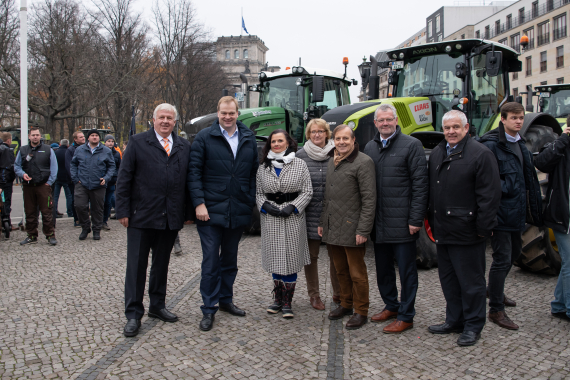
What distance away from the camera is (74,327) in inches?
170

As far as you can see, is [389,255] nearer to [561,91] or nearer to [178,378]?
[178,378]

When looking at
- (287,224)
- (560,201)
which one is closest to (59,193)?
(287,224)

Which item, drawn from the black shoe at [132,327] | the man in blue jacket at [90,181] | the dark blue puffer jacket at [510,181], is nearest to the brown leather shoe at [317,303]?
the black shoe at [132,327]

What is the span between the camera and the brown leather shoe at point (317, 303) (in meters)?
4.86

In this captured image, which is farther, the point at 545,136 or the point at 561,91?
the point at 561,91

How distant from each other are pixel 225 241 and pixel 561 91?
32.6 feet

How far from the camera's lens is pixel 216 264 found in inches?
181

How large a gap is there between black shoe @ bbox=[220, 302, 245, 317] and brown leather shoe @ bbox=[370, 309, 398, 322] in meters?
1.26

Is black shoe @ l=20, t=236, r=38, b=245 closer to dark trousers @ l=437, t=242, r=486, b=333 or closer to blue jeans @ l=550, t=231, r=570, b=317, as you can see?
dark trousers @ l=437, t=242, r=486, b=333

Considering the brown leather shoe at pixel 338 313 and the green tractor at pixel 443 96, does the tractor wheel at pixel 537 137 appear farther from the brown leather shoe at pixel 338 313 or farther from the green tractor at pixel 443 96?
the brown leather shoe at pixel 338 313

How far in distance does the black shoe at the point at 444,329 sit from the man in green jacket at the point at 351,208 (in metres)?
0.60

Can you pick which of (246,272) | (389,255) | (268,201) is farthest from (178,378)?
(246,272)

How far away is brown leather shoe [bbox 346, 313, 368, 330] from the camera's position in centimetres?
431

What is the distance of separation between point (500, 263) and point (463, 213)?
836 millimetres
